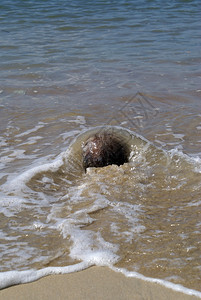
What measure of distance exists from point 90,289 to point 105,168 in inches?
60.1

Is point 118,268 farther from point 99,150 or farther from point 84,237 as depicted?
point 99,150

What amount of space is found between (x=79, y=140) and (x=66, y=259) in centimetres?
180

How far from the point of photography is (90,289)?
7.57ft

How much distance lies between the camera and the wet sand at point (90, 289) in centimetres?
225

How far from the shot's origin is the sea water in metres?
2.59

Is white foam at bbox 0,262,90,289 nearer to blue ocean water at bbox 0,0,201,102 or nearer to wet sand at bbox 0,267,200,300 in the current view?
wet sand at bbox 0,267,200,300

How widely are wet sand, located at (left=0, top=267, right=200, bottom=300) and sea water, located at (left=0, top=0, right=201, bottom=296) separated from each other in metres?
0.06

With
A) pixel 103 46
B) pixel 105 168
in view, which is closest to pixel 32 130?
pixel 105 168

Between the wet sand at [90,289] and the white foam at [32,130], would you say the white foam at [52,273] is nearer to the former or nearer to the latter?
the wet sand at [90,289]

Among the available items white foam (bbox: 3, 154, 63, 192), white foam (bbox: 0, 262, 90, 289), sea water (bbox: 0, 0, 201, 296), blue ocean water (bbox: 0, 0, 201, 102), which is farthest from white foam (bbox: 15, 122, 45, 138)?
white foam (bbox: 0, 262, 90, 289)

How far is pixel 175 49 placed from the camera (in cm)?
869

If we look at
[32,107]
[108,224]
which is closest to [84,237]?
[108,224]

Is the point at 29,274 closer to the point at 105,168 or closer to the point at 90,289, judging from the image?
the point at 90,289

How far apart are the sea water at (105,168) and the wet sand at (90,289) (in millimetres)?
55
